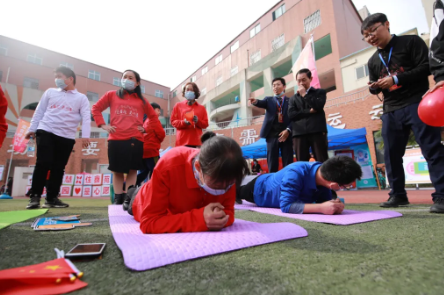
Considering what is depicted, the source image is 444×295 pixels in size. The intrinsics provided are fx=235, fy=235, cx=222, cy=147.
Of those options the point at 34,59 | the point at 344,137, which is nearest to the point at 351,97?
the point at 344,137

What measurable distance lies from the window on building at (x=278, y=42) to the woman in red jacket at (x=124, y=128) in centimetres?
1661

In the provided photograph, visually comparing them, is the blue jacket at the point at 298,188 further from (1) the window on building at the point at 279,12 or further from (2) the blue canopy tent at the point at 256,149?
(1) the window on building at the point at 279,12

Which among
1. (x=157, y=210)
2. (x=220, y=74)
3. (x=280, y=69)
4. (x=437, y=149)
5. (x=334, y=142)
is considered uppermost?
(x=220, y=74)

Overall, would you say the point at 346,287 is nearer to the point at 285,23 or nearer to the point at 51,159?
the point at 51,159

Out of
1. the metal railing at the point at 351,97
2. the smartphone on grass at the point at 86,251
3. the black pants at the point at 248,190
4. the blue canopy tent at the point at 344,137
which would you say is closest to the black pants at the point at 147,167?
the black pants at the point at 248,190

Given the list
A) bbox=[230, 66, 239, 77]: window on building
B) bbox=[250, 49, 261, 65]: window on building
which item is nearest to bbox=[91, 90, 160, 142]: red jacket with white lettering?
bbox=[250, 49, 261, 65]: window on building

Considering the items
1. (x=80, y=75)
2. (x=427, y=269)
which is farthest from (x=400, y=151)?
(x=80, y=75)

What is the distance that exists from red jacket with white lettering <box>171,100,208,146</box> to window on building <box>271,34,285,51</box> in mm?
15977

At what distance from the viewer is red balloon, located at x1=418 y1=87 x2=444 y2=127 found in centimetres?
174

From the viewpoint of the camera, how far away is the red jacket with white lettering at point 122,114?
8.70 ft

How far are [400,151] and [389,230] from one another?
4.71 feet

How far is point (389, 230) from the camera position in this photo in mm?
1255

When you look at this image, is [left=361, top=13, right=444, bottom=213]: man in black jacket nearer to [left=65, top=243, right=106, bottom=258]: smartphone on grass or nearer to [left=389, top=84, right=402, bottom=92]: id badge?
[left=389, top=84, right=402, bottom=92]: id badge

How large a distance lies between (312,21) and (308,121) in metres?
15.3
